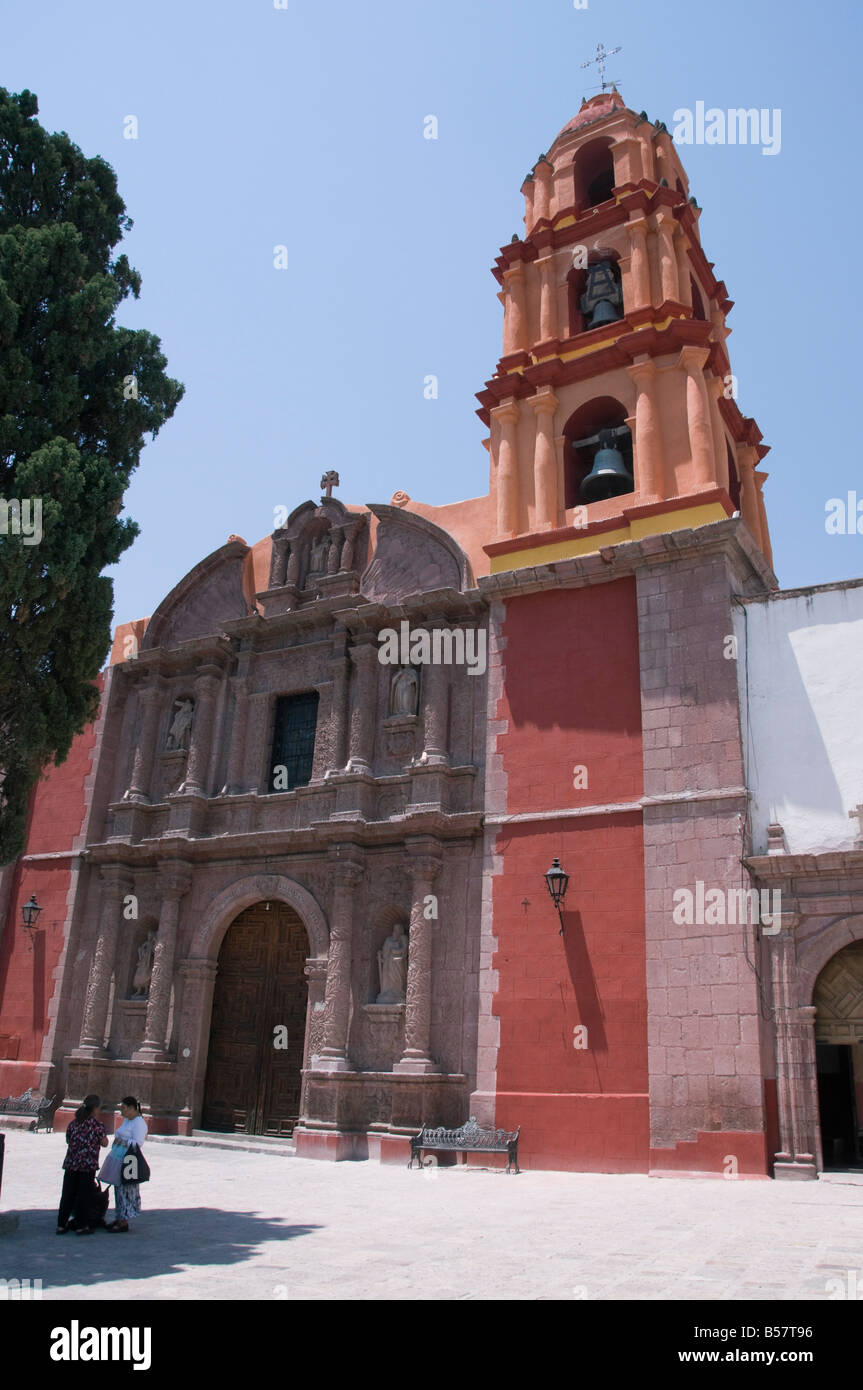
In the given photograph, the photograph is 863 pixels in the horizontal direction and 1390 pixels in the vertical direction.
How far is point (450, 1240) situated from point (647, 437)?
11274 millimetres

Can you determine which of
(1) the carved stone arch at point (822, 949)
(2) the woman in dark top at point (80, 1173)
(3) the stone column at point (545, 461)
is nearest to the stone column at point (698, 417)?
(3) the stone column at point (545, 461)

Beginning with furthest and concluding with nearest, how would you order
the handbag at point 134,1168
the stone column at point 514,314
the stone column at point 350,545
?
the stone column at point 350,545
the stone column at point 514,314
the handbag at point 134,1168

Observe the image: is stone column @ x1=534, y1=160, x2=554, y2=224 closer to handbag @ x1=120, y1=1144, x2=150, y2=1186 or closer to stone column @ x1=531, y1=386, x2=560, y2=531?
stone column @ x1=531, y1=386, x2=560, y2=531

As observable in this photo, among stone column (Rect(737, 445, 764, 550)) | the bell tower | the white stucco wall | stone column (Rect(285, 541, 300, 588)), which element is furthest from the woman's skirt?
stone column (Rect(737, 445, 764, 550))

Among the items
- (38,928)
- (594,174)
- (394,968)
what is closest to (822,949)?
(394,968)

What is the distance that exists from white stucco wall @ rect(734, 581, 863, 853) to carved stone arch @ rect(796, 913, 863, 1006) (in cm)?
86

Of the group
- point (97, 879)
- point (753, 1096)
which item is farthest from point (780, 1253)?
point (97, 879)

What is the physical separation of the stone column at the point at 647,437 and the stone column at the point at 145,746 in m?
9.39

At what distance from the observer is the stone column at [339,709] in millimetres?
15875

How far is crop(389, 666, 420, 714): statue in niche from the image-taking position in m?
15.7

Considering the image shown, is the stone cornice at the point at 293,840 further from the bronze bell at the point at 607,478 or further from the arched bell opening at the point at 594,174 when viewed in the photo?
the arched bell opening at the point at 594,174

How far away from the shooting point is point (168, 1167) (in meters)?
12.2

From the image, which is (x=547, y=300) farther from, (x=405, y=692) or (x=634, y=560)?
(x=405, y=692)

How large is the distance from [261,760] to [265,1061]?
4753 millimetres
